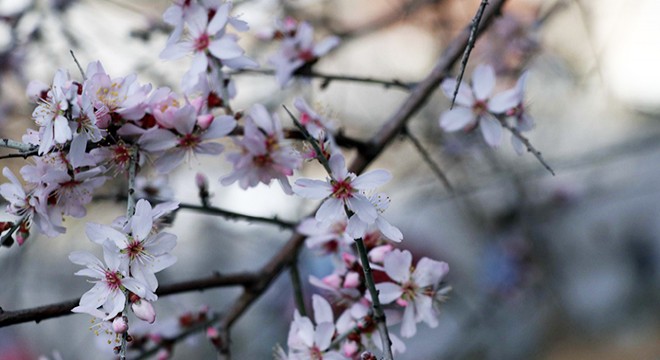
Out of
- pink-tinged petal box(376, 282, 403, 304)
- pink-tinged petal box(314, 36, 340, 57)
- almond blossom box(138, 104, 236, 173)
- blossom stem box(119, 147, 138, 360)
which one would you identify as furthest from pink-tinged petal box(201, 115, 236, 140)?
pink-tinged petal box(314, 36, 340, 57)

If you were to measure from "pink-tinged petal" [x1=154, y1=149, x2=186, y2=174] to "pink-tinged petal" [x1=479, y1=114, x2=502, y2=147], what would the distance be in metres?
0.59

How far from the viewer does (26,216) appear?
1.01m

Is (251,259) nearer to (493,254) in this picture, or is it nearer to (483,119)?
(493,254)

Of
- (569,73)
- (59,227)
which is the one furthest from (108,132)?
(569,73)

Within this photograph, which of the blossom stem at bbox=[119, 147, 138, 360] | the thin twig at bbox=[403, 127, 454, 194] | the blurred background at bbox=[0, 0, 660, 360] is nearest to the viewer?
the blossom stem at bbox=[119, 147, 138, 360]

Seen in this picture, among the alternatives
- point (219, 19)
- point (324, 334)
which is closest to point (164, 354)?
point (324, 334)

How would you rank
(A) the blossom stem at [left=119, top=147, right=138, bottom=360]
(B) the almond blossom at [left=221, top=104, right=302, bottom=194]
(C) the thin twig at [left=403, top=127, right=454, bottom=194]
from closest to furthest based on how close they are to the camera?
(A) the blossom stem at [left=119, top=147, right=138, bottom=360] < (B) the almond blossom at [left=221, top=104, right=302, bottom=194] < (C) the thin twig at [left=403, top=127, right=454, bottom=194]

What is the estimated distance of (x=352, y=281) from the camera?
1045mm

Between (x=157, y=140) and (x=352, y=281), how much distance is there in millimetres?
365

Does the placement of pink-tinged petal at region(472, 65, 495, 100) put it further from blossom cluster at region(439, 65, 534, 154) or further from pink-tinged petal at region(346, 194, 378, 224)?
pink-tinged petal at region(346, 194, 378, 224)

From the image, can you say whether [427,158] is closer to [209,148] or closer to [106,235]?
[209,148]

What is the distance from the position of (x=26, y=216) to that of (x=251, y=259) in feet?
13.0

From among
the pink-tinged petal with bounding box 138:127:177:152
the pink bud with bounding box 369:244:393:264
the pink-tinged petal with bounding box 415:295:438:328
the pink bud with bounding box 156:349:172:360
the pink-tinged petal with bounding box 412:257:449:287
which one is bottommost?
the pink bud with bounding box 156:349:172:360

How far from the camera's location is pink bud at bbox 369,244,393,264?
1.07 m
